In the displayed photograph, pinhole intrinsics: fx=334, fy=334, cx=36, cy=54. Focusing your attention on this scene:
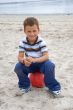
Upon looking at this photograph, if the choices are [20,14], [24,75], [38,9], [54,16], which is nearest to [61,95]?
[24,75]

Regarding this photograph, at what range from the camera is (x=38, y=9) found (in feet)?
43.5

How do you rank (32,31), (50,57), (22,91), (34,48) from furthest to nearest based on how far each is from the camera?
(50,57) → (22,91) → (34,48) → (32,31)

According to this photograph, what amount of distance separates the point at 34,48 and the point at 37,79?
Result: 1.52 feet

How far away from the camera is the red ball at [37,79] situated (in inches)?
180

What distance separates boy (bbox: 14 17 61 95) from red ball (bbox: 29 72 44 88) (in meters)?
0.09

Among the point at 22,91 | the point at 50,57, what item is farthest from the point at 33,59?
the point at 50,57

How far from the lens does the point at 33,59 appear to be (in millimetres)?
4277

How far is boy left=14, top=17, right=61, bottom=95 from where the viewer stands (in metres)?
4.26

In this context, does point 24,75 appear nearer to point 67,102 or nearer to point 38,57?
point 38,57

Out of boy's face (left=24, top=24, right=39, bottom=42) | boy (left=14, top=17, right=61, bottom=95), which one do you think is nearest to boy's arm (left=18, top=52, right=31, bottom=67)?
boy (left=14, top=17, right=61, bottom=95)

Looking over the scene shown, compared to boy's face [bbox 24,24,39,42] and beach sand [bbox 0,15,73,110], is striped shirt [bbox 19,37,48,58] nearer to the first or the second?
boy's face [bbox 24,24,39,42]

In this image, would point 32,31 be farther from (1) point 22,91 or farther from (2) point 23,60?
(1) point 22,91

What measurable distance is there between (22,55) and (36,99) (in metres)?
0.61

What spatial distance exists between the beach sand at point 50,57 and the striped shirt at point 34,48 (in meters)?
0.54
